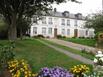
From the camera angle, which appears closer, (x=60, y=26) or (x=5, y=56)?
(x=5, y=56)

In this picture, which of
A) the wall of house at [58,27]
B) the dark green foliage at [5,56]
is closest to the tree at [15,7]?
the dark green foliage at [5,56]

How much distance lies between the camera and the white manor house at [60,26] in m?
77.5

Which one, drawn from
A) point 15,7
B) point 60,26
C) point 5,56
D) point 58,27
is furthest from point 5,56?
point 60,26

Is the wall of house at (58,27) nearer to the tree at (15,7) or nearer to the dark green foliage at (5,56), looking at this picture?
the tree at (15,7)

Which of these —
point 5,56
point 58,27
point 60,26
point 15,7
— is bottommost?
point 58,27

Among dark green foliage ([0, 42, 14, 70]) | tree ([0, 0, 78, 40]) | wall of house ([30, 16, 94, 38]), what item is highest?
tree ([0, 0, 78, 40])

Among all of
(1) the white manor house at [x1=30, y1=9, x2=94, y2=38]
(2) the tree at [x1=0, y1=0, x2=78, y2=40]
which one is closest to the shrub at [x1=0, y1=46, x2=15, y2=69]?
(2) the tree at [x1=0, y1=0, x2=78, y2=40]

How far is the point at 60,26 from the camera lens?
8194 centimetres

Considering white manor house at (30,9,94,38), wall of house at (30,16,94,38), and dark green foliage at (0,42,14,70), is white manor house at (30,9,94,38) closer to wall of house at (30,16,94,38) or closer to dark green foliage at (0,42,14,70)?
wall of house at (30,16,94,38)

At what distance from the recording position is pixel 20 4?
24531 mm

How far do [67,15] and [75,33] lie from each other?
6017 mm

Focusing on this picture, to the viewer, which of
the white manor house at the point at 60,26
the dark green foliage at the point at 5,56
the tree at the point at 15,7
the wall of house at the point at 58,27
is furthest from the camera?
the white manor house at the point at 60,26

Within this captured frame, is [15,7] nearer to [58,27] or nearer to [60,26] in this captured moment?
[58,27]

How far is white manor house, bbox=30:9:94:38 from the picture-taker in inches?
3051
